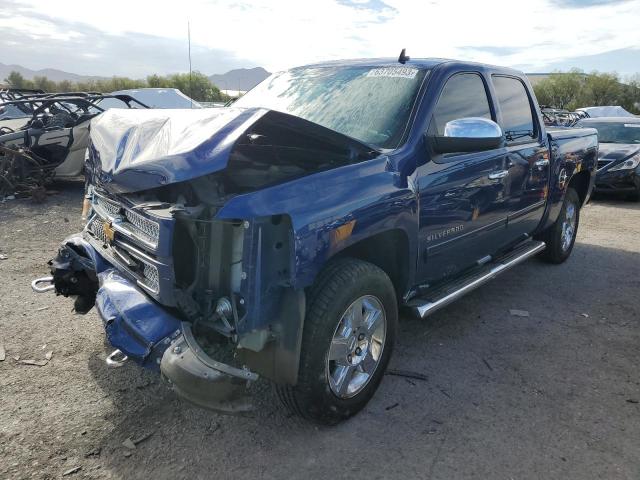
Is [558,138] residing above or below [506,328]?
above

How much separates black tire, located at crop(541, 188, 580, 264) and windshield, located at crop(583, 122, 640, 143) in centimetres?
598

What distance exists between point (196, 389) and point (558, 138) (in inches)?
175

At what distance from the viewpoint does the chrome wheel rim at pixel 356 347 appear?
2.83 meters

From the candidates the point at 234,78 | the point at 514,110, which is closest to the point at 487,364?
the point at 514,110

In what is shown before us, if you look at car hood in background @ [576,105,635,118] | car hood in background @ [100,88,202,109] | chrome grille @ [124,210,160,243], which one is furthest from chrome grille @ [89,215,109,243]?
car hood in background @ [576,105,635,118]

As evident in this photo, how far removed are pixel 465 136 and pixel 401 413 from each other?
1.70 meters

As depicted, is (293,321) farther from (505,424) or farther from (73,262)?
(73,262)

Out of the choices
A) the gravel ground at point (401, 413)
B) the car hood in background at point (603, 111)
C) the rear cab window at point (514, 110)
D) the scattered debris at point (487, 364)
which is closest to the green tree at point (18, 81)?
the car hood in background at point (603, 111)

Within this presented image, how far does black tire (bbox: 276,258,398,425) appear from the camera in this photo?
2.62 meters

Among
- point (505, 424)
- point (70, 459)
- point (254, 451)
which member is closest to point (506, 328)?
point (505, 424)

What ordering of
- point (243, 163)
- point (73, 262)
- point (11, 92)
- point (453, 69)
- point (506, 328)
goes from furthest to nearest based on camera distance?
point (11, 92)
point (506, 328)
point (453, 69)
point (73, 262)
point (243, 163)

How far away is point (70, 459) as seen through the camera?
262 centimetres

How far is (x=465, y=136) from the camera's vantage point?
321 centimetres

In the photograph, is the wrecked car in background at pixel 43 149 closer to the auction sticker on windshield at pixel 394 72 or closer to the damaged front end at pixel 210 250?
the auction sticker on windshield at pixel 394 72
